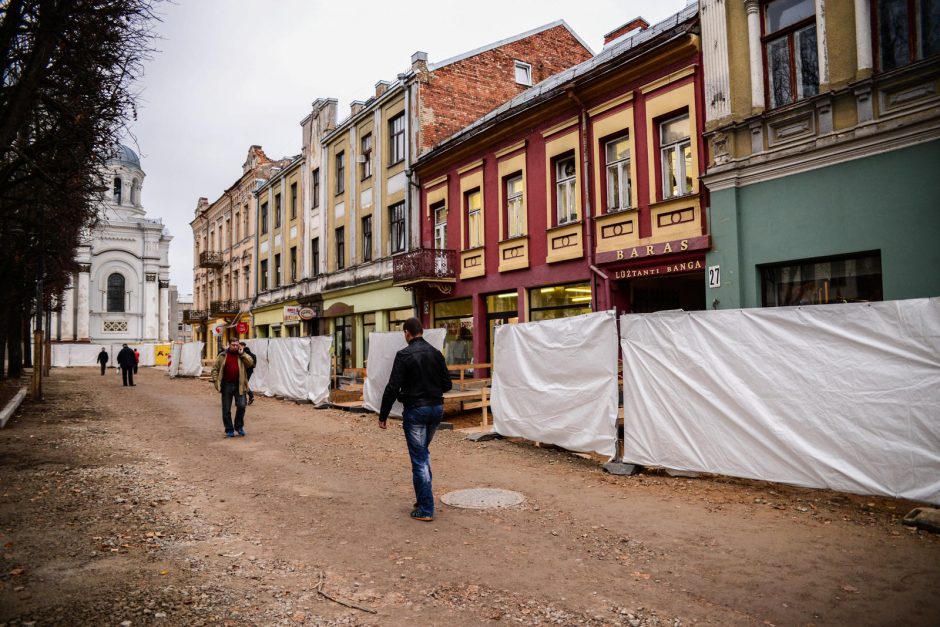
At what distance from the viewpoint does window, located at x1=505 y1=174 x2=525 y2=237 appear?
17.3 metres

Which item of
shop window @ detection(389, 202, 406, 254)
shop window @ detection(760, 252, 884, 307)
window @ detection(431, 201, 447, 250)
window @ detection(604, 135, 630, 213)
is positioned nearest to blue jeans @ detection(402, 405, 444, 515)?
shop window @ detection(760, 252, 884, 307)

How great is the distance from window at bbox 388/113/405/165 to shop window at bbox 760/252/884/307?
48.5 feet

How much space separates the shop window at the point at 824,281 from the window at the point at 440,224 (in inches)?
446

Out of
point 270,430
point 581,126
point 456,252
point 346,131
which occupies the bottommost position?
point 270,430

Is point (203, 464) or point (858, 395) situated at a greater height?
point (858, 395)

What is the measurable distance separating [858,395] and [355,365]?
21.4 metres

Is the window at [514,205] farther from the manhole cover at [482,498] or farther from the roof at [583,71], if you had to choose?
the manhole cover at [482,498]

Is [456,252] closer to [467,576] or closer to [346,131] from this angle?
[346,131]

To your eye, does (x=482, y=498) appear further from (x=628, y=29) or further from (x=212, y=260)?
(x=212, y=260)

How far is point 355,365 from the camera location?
25.2m

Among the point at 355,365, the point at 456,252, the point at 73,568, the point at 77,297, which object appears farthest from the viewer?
the point at 77,297

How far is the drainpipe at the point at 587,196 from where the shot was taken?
14.4m

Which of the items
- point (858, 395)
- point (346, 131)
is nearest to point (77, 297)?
point (346, 131)

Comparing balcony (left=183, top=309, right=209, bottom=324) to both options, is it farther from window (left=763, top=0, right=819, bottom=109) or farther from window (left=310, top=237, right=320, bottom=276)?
window (left=763, top=0, right=819, bottom=109)
